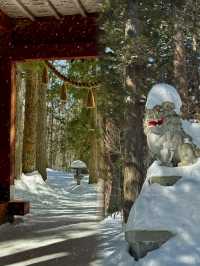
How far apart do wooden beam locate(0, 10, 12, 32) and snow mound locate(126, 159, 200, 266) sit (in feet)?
18.7

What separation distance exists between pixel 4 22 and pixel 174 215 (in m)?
6.60

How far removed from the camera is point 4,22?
10.2 metres

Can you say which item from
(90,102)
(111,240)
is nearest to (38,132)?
(90,102)

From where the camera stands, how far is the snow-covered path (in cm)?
667

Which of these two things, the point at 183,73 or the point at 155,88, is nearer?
the point at 155,88

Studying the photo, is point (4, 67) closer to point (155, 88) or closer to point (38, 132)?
point (155, 88)

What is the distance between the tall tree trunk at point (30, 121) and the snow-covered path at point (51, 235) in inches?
83.5

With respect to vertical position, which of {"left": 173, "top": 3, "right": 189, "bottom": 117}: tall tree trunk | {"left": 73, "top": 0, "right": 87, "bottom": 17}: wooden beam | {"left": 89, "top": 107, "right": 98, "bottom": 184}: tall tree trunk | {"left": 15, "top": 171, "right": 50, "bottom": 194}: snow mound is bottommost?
{"left": 15, "top": 171, "right": 50, "bottom": 194}: snow mound

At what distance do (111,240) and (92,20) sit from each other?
15.8ft

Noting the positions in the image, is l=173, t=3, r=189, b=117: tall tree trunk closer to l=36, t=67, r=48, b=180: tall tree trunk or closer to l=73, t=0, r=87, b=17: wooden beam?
l=73, t=0, r=87, b=17: wooden beam

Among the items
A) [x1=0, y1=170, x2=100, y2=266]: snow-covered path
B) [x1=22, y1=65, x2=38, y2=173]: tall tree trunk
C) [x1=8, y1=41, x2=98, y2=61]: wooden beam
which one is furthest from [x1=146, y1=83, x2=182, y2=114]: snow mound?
[x1=22, y1=65, x2=38, y2=173]: tall tree trunk

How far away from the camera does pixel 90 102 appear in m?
12.1

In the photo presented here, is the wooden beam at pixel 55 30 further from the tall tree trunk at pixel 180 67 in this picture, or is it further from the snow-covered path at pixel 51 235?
the snow-covered path at pixel 51 235

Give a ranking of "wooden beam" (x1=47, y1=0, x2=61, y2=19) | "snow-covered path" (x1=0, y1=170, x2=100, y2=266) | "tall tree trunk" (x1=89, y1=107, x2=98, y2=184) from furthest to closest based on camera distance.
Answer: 1. "tall tree trunk" (x1=89, y1=107, x2=98, y2=184)
2. "wooden beam" (x1=47, y1=0, x2=61, y2=19)
3. "snow-covered path" (x1=0, y1=170, x2=100, y2=266)
